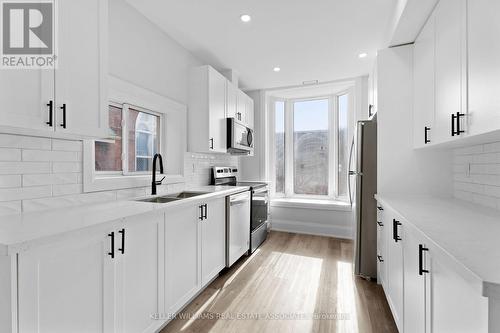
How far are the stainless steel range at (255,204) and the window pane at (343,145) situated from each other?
1498 mm

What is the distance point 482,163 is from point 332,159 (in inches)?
103

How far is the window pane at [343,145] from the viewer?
417 cm

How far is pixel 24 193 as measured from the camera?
136 centimetres

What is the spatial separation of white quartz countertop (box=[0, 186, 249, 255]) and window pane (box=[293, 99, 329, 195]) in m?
3.24

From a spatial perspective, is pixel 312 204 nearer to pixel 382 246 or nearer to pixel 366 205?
pixel 366 205

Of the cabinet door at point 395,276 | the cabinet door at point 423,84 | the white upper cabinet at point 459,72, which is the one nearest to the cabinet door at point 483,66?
the white upper cabinet at point 459,72

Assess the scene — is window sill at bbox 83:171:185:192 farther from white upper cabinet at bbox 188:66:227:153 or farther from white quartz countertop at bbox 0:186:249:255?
white upper cabinet at bbox 188:66:227:153

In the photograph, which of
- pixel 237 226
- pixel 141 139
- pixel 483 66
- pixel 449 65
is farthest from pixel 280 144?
pixel 483 66

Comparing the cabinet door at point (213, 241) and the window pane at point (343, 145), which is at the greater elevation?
the window pane at point (343, 145)

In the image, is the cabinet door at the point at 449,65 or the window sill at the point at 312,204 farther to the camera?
the window sill at the point at 312,204

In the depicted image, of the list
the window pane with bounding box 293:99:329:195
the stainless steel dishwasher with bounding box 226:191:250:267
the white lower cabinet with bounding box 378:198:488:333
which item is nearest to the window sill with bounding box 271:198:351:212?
the window pane with bounding box 293:99:329:195

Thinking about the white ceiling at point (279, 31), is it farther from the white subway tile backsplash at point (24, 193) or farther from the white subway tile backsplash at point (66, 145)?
the white subway tile backsplash at point (24, 193)

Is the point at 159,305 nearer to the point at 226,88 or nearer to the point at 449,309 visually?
the point at 449,309

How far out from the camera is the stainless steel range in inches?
126
